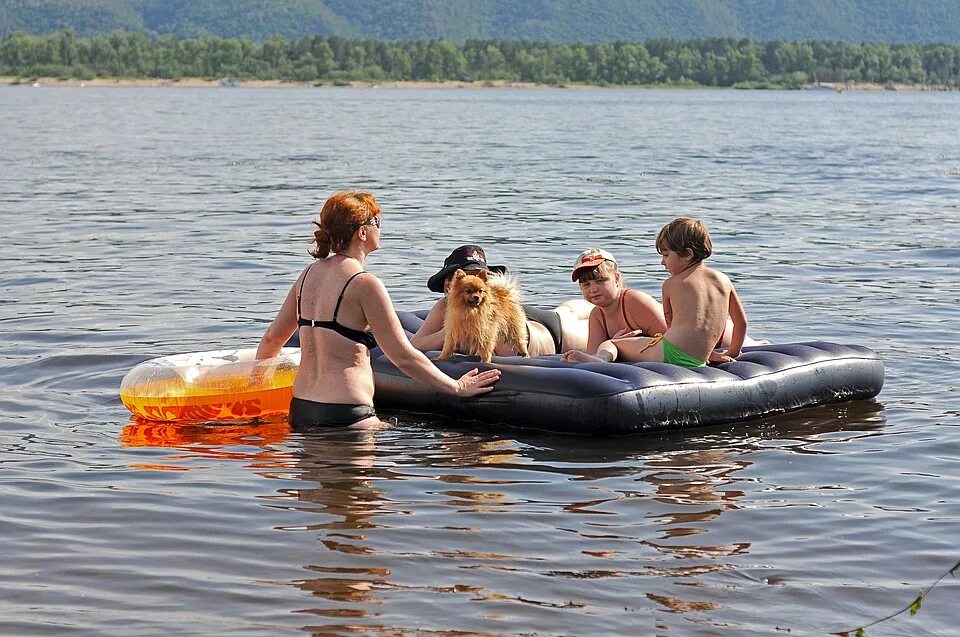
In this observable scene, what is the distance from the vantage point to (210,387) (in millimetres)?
8023

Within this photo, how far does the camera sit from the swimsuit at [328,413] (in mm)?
7520

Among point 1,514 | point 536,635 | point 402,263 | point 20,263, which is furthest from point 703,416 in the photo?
point 20,263

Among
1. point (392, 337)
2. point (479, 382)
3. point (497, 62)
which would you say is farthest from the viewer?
point (497, 62)

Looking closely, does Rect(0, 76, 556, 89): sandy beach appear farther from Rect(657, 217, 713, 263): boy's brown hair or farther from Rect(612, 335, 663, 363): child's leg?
Rect(657, 217, 713, 263): boy's brown hair

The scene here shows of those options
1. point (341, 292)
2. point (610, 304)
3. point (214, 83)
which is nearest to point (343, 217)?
point (341, 292)

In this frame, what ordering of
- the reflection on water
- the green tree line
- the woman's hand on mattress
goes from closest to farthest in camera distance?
the reflection on water, the woman's hand on mattress, the green tree line

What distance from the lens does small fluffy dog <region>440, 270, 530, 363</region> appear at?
7.86 meters

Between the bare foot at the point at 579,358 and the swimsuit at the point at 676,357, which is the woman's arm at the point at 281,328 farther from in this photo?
the swimsuit at the point at 676,357

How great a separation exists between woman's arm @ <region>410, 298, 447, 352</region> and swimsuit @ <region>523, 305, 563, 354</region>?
2.18 ft

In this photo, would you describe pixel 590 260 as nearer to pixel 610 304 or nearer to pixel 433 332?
pixel 610 304

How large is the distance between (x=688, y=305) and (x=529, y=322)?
1150mm

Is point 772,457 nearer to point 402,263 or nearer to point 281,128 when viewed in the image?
point 402,263

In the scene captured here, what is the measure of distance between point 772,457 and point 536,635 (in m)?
2.87

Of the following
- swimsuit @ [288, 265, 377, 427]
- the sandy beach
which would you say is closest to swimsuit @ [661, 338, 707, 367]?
swimsuit @ [288, 265, 377, 427]
